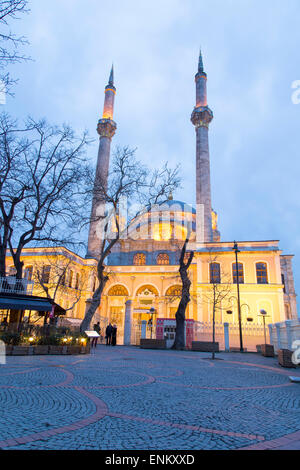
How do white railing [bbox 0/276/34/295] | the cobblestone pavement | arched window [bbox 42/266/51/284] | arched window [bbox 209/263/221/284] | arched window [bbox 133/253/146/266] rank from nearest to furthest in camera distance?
the cobblestone pavement, white railing [bbox 0/276/34/295], arched window [bbox 209/263/221/284], arched window [bbox 42/266/51/284], arched window [bbox 133/253/146/266]

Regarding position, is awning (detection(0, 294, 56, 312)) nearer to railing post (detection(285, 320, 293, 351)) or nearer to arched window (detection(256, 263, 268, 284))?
railing post (detection(285, 320, 293, 351))

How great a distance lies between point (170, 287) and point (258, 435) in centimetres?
2858

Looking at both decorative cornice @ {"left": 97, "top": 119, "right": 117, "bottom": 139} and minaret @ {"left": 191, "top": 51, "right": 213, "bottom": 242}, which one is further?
decorative cornice @ {"left": 97, "top": 119, "right": 117, "bottom": 139}

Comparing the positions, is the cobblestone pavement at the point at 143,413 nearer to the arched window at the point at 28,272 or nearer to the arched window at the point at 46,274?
the arched window at the point at 46,274

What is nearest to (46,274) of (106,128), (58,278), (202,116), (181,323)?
(58,278)

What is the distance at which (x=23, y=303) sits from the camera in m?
12.9

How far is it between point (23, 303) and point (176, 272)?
66.1 ft

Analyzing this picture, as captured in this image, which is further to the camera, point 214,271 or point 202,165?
point 202,165

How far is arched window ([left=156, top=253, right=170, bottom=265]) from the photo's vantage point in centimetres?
3709

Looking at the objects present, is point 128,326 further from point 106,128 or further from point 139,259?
point 106,128

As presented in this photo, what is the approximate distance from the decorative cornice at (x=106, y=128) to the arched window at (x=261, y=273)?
29.1 m

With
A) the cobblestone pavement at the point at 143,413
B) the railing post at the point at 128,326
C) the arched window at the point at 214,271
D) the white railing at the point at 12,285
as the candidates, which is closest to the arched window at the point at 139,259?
the arched window at the point at 214,271

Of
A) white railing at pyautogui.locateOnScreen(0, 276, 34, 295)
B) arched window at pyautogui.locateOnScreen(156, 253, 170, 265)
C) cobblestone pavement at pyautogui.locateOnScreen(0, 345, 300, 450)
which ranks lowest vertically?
cobblestone pavement at pyautogui.locateOnScreen(0, 345, 300, 450)

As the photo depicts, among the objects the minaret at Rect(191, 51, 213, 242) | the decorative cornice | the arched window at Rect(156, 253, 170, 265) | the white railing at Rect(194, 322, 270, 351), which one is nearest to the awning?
the white railing at Rect(194, 322, 270, 351)
